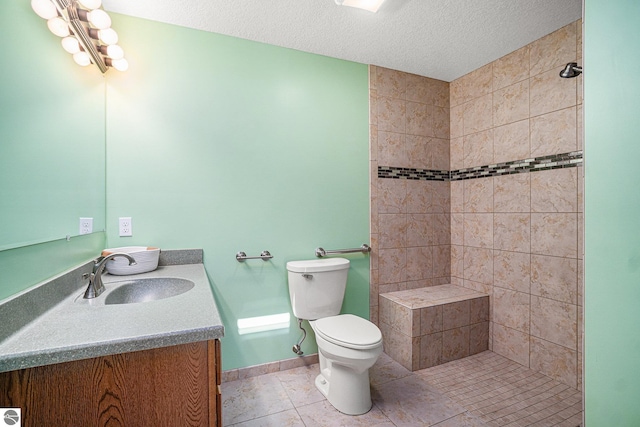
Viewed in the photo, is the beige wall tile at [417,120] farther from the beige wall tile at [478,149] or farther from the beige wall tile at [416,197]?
the beige wall tile at [416,197]

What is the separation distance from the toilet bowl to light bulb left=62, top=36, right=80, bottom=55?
1919mm

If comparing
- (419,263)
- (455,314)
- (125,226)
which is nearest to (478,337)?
(455,314)

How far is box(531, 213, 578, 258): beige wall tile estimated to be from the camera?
186 centimetres

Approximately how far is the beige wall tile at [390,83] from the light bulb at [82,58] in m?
1.95

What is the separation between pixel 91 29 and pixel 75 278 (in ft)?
4.11

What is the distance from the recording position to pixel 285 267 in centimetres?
210

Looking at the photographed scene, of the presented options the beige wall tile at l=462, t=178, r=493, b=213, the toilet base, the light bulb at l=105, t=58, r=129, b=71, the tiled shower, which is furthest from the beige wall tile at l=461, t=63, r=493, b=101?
the light bulb at l=105, t=58, r=129, b=71

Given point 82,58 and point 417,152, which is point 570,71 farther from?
point 82,58

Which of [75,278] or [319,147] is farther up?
[319,147]

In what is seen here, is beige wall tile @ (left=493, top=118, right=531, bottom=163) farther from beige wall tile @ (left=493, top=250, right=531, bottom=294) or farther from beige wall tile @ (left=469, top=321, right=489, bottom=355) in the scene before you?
beige wall tile @ (left=469, top=321, right=489, bottom=355)

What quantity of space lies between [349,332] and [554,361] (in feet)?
4.91

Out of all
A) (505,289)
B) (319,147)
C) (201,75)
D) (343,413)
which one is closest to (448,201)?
(505,289)

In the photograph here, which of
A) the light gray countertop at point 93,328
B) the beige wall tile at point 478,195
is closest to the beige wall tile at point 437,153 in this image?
the beige wall tile at point 478,195

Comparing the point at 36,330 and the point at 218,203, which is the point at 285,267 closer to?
the point at 218,203
